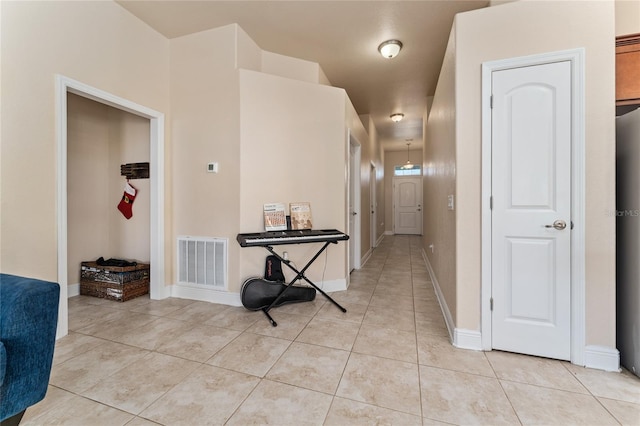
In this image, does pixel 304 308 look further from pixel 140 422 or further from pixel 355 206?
pixel 355 206

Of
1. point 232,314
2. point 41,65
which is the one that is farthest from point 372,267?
point 41,65

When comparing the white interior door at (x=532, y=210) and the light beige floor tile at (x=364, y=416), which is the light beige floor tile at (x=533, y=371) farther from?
the light beige floor tile at (x=364, y=416)

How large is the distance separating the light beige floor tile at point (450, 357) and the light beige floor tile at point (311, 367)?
0.62m

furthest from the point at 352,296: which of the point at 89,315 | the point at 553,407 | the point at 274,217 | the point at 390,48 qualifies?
the point at 390,48

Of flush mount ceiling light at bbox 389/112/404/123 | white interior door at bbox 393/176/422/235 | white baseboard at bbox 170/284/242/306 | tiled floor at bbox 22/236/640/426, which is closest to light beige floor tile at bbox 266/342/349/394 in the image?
tiled floor at bbox 22/236/640/426

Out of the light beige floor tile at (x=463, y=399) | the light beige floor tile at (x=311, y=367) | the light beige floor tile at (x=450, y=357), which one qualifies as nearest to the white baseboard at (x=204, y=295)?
the light beige floor tile at (x=311, y=367)

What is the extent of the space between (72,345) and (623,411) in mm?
3723

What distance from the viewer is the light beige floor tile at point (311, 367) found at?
1624mm

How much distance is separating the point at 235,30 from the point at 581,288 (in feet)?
13.0

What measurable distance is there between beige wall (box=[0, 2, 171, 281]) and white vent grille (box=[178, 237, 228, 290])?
45.2 inches

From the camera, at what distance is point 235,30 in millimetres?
2896

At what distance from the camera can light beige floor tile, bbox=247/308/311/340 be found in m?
2.26

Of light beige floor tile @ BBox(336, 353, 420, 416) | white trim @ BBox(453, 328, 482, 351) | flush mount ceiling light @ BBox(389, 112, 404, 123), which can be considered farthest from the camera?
flush mount ceiling light @ BBox(389, 112, 404, 123)

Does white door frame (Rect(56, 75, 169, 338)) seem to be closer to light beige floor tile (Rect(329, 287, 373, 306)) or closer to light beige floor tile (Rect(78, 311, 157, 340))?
light beige floor tile (Rect(78, 311, 157, 340))
